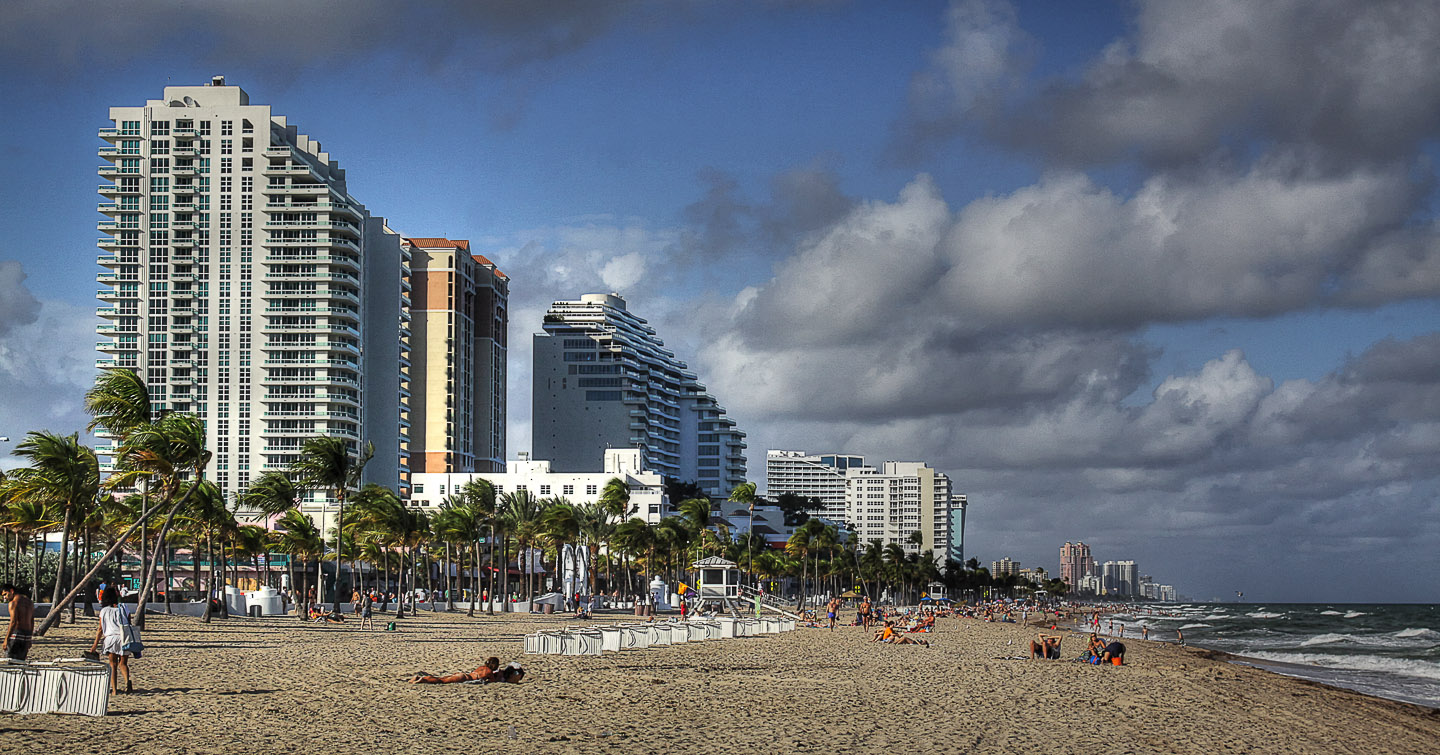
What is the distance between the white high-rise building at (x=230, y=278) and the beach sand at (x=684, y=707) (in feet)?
308

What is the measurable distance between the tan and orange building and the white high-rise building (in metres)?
20.6

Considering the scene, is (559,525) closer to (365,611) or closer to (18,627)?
(365,611)

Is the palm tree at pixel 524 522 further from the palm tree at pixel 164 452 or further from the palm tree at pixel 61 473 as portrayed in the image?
the palm tree at pixel 164 452

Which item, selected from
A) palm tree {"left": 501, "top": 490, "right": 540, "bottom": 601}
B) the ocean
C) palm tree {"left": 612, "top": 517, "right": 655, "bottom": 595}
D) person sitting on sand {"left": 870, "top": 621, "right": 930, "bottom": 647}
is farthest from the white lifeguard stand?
the ocean

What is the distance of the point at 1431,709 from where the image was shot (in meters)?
28.9

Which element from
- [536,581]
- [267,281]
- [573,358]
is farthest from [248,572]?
[573,358]

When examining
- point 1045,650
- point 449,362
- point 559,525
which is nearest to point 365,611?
point 1045,650

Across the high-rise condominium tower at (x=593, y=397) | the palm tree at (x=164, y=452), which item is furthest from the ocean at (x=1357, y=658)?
the high-rise condominium tower at (x=593, y=397)

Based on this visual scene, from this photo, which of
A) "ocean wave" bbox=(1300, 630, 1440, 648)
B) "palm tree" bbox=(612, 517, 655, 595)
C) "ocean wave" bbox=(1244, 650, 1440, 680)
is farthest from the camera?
"palm tree" bbox=(612, 517, 655, 595)

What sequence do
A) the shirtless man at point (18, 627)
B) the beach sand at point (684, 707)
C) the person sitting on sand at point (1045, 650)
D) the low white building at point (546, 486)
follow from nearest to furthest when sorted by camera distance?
the beach sand at point (684, 707) → the shirtless man at point (18, 627) → the person sitting on sand at point (1045, 650) → the low white building at point (546, 486)

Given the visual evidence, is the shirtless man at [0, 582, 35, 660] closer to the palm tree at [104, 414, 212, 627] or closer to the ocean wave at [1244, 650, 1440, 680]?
the palm tree at [104, 414, 212, 627]

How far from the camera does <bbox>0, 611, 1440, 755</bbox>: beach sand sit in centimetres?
1492

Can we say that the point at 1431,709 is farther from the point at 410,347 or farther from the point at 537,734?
the point at 410,347

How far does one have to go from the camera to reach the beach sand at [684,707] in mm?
14922
